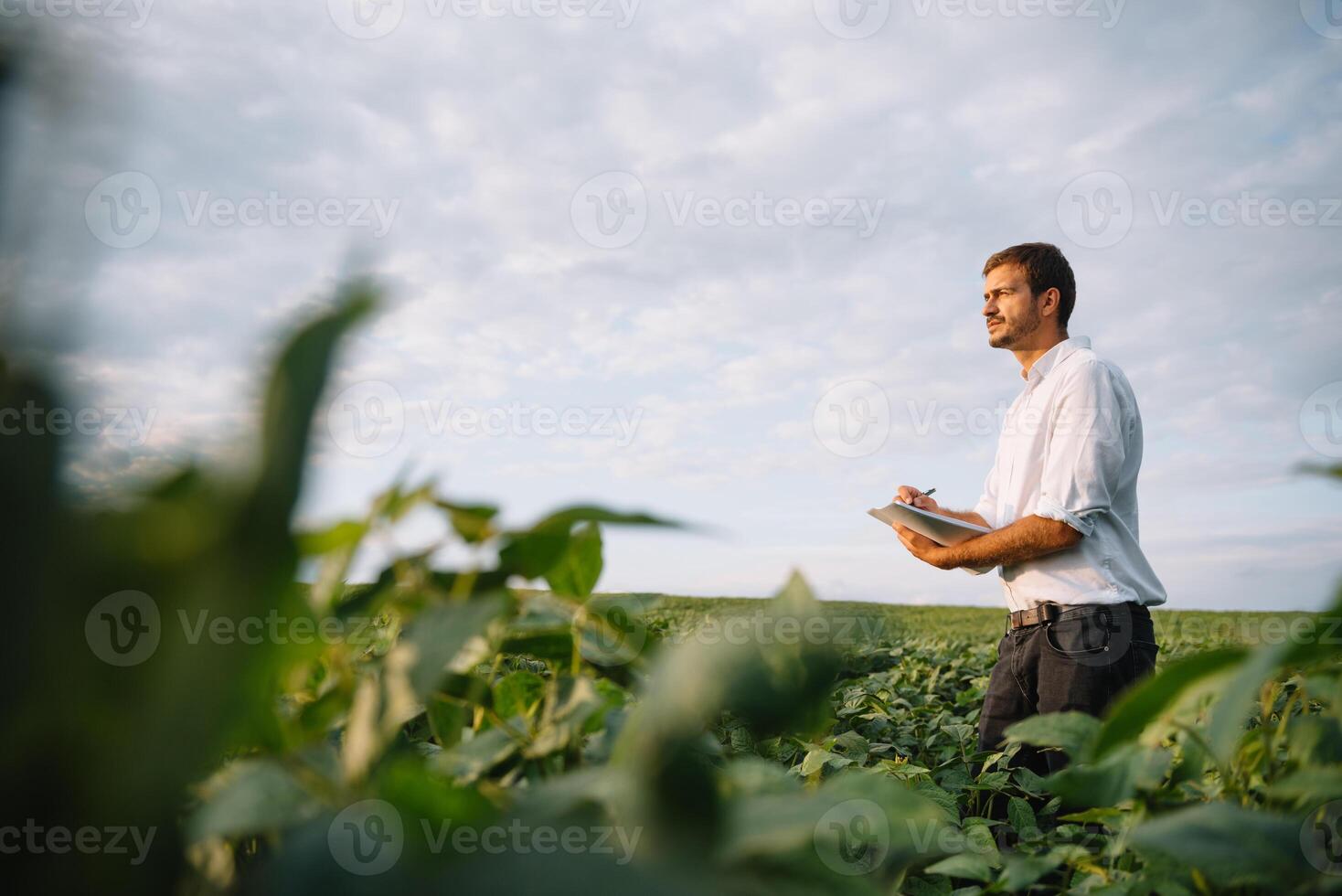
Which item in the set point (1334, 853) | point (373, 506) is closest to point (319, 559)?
point (373, 506)

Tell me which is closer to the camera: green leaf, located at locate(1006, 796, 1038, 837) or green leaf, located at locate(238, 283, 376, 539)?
green leaf, located at locate(238, 283, 376, 539)

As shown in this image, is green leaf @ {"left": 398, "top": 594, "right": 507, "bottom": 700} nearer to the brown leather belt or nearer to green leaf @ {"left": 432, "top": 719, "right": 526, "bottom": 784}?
green leaf @ {"left": 432, "top": 719, "right": 526, "bottom": 784}

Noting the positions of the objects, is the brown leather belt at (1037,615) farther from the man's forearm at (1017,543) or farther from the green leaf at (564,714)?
the green leaf at (564,714)

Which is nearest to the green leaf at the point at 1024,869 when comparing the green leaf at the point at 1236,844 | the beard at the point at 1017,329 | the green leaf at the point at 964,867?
the green leaf at the point at 964,867

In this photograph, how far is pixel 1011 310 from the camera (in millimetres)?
4195

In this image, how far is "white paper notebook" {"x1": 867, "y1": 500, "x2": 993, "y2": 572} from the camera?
3.54 meters

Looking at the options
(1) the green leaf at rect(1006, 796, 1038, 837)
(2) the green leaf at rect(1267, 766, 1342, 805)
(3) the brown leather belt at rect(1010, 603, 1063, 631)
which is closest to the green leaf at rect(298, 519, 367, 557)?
(2) the green leaf at rect(1267, 766, 1342, 805)

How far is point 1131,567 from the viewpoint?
3.45 meters

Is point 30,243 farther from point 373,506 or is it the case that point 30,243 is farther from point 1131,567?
Result: point 1131,567

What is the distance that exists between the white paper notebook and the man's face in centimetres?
112

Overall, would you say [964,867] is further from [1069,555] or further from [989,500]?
[989,500]

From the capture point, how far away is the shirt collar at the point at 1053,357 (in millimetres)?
3836

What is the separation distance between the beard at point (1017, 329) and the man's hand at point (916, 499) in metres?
0.85

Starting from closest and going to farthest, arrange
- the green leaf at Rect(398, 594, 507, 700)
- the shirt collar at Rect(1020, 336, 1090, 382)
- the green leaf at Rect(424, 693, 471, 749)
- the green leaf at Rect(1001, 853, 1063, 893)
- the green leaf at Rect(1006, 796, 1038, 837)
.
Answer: the green leaf at Rect(398, 594, 507, 700)
the green leaf at Rect(424, 693, 471, 749)
the green leaf at Rect(1001, 853, 1063, 893)
the green leaf at Rect(1006, 796, 1038, 837)
the shirt collar at Rect(1020, 336, 1090, 382)
